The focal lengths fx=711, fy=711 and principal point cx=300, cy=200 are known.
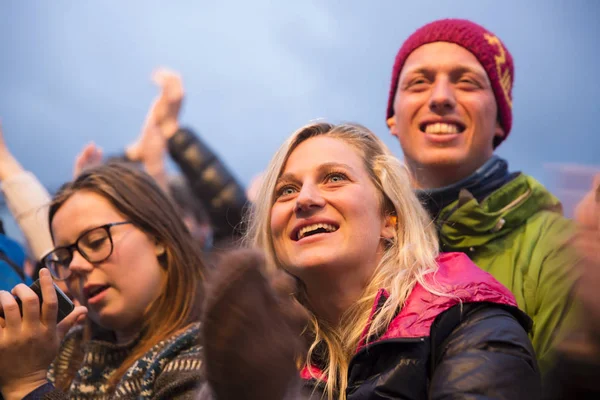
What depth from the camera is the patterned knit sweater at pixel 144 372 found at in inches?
73.7

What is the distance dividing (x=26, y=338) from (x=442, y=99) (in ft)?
4.72

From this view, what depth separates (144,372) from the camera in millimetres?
1984

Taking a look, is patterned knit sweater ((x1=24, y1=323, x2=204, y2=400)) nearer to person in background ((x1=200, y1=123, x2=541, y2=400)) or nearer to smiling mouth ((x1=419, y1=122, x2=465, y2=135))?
person in background ((x1=200, y1=123, x2=541, y2=400))

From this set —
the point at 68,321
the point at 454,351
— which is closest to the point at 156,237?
the point at 68,321

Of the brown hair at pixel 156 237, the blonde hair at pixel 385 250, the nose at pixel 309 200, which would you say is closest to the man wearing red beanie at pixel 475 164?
the blonde hair at pixel 385 250

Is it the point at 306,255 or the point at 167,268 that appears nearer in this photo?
the point at 306,255

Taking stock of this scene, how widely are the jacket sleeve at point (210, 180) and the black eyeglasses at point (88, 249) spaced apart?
1.16m

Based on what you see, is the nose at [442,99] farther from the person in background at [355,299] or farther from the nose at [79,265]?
the nose at [79,265]

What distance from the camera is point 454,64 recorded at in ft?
7.88

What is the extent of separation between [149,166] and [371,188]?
1.95 m

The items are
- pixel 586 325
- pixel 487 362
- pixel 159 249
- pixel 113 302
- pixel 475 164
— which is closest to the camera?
pixel 586 325

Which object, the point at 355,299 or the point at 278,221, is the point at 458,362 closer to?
the point at 355,299

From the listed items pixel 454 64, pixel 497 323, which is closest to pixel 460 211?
pixel 454 64

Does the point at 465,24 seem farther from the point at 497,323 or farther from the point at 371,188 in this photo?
the point at 497,323
